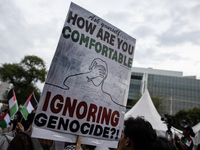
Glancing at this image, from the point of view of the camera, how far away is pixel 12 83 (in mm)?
28672

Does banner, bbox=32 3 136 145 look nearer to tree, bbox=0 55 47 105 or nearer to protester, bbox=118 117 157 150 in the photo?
protester, bbox=118 117 157 150

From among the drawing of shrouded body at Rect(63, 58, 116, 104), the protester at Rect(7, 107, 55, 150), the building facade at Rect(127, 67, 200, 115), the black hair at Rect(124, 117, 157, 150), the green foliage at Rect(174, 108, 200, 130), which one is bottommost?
the protester at Rect(7, 107, 55, 150)

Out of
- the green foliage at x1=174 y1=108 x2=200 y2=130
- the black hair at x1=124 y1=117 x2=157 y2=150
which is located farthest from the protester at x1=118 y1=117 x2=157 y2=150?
the green foliage at x1=174 y1=108 x2=200 y2=130

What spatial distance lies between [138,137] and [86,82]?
2.57 feet

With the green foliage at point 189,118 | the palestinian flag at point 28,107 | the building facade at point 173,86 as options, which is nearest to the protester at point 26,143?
the palestinian flag at point 28,107

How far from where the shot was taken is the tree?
27734mm

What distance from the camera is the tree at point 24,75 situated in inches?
1092

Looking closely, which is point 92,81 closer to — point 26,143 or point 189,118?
point 26,143

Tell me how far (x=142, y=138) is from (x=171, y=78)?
6557cm

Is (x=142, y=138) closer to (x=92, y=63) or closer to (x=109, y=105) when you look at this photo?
(x=109, y=105)

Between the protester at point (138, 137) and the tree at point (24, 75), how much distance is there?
29.1 meters

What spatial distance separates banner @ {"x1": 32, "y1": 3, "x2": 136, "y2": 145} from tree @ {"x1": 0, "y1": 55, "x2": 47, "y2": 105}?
28668 millimetres

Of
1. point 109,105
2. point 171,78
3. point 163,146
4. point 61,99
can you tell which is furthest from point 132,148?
point 171,78

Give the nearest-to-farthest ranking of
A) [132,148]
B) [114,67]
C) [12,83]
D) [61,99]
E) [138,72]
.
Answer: [132,148] < [61,99] < [114,67] < [12,83] < [138,72]
